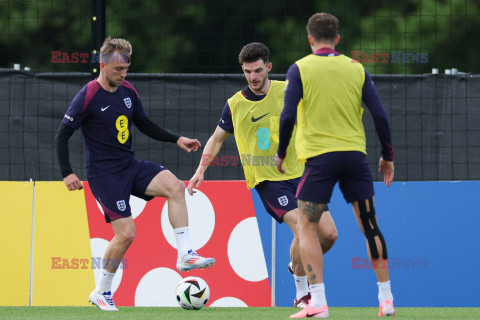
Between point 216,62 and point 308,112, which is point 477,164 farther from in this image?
point 216,62

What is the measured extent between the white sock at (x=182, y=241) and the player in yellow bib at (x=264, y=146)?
35 cm

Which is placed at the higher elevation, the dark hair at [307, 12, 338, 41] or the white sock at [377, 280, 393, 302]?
the dark hair at [307, 12, 338, 41]

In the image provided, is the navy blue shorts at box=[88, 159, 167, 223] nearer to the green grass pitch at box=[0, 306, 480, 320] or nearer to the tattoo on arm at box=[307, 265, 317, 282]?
the green grass pitch at box=[0, 306, 480, 320]

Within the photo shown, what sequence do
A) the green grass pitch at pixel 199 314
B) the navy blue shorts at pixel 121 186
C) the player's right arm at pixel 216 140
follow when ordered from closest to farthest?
the green grass pitch at pixel 199 314 < the navy blue shorts at pixel 121 186 < the player's right arm at pixel 216 140

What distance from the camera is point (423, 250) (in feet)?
28.4

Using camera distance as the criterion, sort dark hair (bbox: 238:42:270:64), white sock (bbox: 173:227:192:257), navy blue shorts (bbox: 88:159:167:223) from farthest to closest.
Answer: dark hair (bbox: 238:42:270:64), navy blue shorts (bbox: 88:159:167:223), white sock (bbox: 173:227:192:257)

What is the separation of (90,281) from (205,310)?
158cm

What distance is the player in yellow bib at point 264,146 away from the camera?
305 inches

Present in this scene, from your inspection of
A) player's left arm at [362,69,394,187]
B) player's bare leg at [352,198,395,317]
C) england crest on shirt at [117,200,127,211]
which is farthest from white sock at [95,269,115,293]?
player's left arm at [362,69,394,187]

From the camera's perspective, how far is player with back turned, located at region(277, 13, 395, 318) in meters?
6.02

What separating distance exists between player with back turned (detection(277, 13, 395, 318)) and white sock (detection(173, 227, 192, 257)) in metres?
1.63

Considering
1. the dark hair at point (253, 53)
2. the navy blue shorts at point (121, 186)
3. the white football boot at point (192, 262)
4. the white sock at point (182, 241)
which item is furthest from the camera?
the dark hair at point (253, 53)

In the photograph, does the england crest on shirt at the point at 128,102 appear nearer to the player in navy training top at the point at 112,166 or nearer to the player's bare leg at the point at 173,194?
the player in navy training top at the point at 112,166

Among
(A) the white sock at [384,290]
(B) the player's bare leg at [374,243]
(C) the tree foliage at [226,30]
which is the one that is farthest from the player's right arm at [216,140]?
(C) the tree foliage at [226,30]
